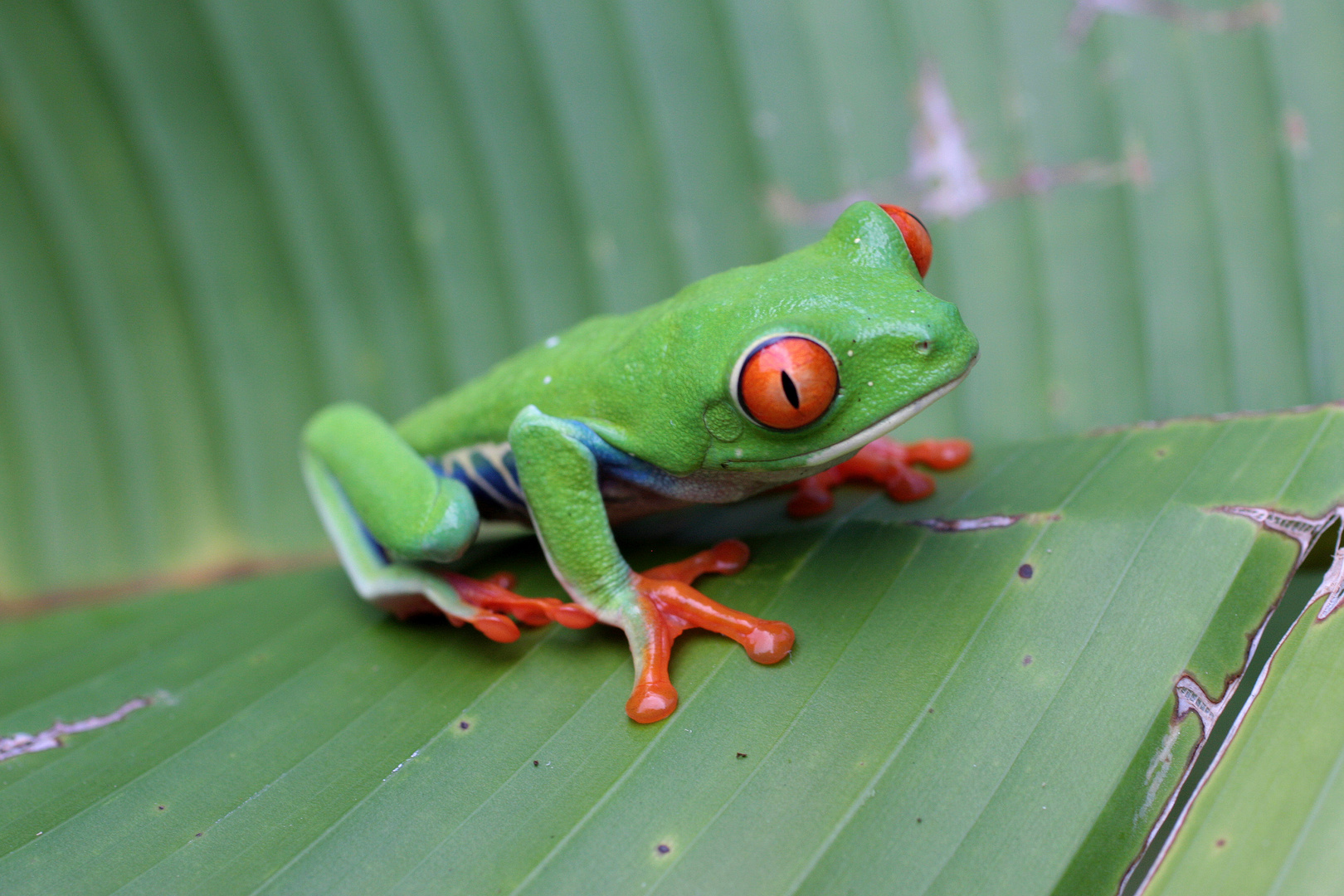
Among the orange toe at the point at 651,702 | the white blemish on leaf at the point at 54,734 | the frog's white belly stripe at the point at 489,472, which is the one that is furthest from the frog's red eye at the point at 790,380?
the white blemish on leaf at the point at 54,734

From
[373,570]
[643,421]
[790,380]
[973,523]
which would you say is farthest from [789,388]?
[373,570]

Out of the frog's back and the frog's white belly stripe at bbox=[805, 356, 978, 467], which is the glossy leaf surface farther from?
the frog's back

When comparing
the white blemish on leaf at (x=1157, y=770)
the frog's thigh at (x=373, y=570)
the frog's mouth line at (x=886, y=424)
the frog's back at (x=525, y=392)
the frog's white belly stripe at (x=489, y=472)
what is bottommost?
the white blemish on leaf at (x=1157, y=770)

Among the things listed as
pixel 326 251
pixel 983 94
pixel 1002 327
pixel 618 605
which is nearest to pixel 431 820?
pixel 618 605

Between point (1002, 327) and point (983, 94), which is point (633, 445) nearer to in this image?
point (1002, 327)

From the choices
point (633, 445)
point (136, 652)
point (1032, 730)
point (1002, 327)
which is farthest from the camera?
point (1002, 327)

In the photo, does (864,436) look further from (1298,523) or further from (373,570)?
(373,570)

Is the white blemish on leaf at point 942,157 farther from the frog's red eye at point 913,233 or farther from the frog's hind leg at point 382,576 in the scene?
the frog's hind leg at point 382,576
